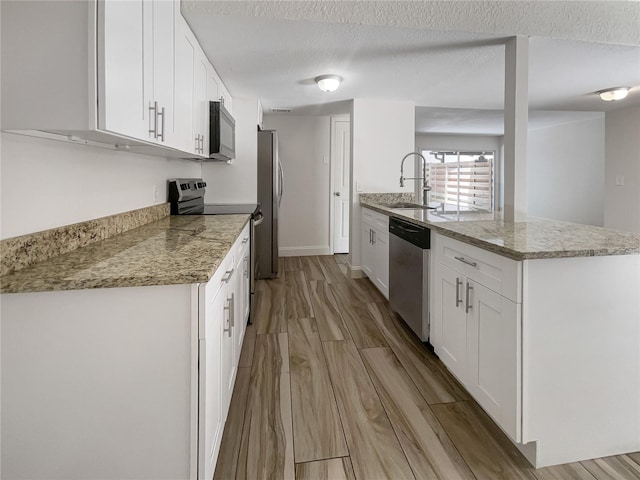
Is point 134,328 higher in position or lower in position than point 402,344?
higher

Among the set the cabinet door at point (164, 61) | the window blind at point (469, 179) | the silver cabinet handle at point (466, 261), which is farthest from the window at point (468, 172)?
the cabinet door at point (164, 61)

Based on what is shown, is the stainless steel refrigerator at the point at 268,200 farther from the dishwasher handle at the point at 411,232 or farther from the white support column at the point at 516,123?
the white support column at the point at 516,123

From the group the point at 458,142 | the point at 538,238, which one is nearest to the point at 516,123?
the point at 538,238

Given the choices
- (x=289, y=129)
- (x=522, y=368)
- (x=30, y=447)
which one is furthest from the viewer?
(x=289, y=129)

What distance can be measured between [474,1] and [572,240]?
1380 millimetres

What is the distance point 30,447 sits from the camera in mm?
1097

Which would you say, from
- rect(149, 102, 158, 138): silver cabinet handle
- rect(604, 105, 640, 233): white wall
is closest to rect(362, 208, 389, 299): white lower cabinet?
rect(149, 102, 158, 138): silver cabinet handle

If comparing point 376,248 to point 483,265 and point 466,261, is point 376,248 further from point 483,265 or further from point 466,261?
point 483,265

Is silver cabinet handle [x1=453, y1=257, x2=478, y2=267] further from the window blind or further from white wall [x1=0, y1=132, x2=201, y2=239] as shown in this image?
the window blind

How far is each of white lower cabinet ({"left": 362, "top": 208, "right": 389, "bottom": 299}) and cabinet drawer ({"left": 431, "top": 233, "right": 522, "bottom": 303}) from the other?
1222 millimetres

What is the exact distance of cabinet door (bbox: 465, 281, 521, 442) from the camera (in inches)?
A: 59.3

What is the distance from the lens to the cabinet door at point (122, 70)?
115cm

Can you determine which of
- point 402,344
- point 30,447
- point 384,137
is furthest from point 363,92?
point 30,447

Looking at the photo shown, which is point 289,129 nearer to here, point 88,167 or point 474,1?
point 474,1
